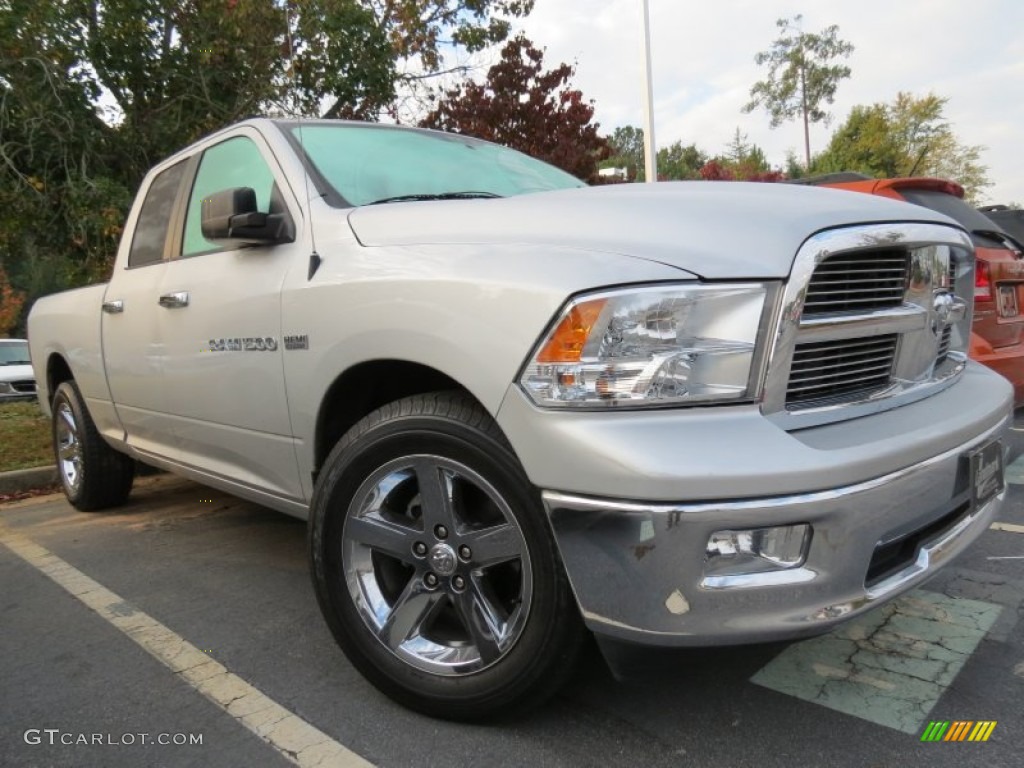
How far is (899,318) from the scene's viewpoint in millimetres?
2143

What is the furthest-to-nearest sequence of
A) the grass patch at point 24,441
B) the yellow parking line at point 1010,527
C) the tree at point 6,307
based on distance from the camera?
the tree at point 6,307
the grass patch at point 24,441
the yellow parking line at point 1010,527

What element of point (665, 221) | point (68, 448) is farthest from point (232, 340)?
point (68, 448)

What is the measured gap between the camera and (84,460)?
4.62m

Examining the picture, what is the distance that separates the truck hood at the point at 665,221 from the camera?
6.01 feet

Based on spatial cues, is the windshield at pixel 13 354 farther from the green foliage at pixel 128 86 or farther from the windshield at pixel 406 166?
the windshield at pixel 406 166

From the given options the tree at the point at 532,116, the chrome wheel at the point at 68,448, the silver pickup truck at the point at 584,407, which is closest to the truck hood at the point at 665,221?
the silver pickup truck at the point at 584,407

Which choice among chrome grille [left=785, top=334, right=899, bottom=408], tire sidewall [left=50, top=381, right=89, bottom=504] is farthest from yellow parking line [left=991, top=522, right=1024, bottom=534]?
tire sidewall [left=50, top=381, right=89, bottom=504]

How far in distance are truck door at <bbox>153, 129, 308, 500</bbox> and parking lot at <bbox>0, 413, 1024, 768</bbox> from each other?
0.59 metres

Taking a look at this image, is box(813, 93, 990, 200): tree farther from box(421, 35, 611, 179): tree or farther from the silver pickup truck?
the silver pickup truck

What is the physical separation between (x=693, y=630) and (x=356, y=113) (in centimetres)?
816

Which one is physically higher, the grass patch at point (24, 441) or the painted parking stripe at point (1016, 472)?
the grass patch at point (24, 441)

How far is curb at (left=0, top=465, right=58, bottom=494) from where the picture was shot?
558cm

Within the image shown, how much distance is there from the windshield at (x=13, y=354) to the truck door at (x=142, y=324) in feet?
41.3

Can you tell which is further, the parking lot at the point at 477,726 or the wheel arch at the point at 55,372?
the wheel arch at the point at 55,372
